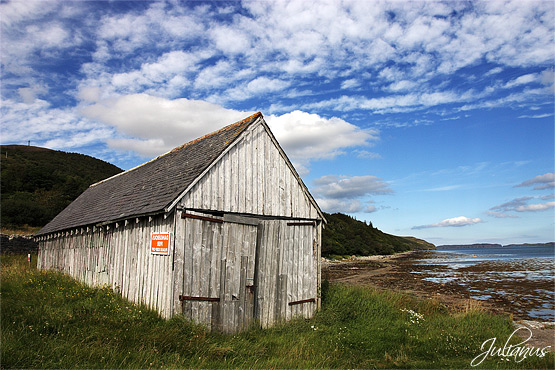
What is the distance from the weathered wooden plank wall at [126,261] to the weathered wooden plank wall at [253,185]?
1.30m

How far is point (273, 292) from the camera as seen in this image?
35.1 ft

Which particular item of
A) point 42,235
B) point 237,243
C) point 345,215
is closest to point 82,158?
point 345,215

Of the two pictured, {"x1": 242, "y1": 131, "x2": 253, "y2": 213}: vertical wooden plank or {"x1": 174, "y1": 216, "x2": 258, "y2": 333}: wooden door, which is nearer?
{"x1": 174, "y1": 216, "x2": 258, "y2": 333}: wooden door

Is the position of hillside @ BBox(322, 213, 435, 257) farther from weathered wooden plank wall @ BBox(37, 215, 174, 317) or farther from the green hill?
weathered wooden plank wall @ BBox(37, 215, 174, 317)

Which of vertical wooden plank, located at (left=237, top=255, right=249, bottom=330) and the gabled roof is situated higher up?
the gabled roof

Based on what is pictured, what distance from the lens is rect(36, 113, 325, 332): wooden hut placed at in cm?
912

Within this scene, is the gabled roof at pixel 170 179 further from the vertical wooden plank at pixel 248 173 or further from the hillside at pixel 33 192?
the hillside at pixel 33 192

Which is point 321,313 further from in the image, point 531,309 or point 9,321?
point 531,309

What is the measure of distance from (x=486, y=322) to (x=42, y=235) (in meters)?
20.0

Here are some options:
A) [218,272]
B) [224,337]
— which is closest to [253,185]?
[218,272]
